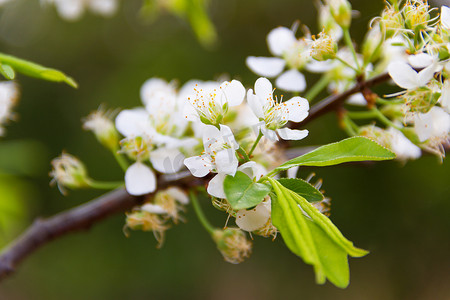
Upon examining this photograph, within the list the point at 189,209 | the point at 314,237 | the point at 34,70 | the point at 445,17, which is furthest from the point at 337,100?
the point at 189,209

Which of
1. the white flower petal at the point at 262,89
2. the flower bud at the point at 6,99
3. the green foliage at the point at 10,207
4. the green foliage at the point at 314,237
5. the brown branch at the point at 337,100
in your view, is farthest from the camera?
the green foliage at the point at 10,207

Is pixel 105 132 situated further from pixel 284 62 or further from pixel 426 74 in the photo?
pixel 426 74

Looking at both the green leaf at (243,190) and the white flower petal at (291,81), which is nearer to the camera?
the green leaf at (243,190)

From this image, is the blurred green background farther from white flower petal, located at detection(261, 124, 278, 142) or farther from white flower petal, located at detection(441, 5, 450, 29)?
white flower petal, located at detection(261, 124, 278, 142)

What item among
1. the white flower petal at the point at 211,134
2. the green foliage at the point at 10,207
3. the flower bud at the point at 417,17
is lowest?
the green foliage at the point at 10,207

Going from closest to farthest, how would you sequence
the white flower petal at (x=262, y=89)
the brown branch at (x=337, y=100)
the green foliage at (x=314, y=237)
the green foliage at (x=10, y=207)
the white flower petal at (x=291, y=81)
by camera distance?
the green foliage at (x=314, y=237)
the white flower petal at (x=262, y=89)
the brown branch at (x=337, y=100)
the white flower petal at (x=291, y=81)
the green foliage at (x=10, y=207)

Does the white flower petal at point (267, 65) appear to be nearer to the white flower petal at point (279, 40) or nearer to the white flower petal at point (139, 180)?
the white flower petal at point (279, 40)

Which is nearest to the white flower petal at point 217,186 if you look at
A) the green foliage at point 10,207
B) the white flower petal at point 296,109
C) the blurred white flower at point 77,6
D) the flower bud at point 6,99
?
the white flower petal at point 296,109
